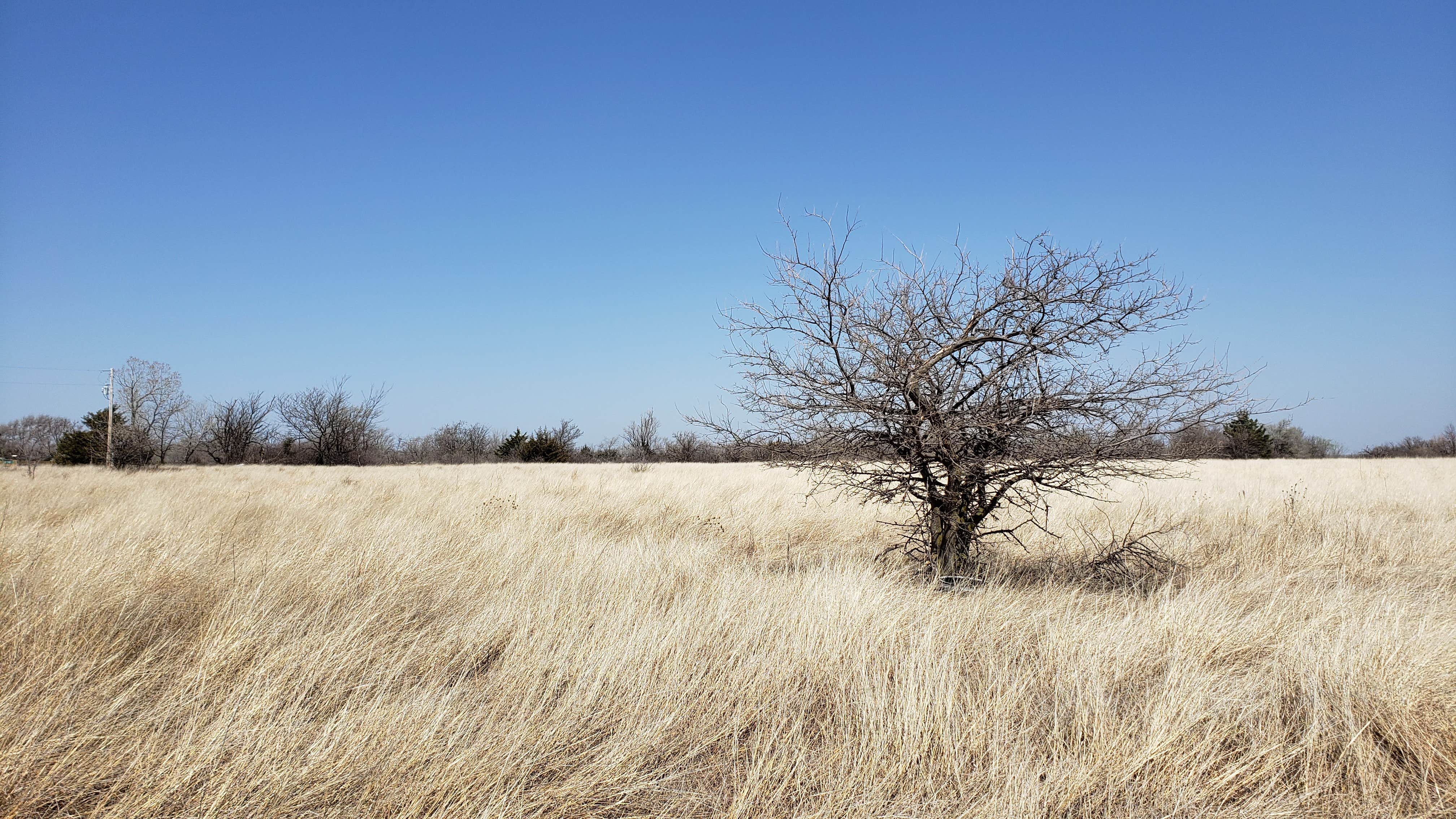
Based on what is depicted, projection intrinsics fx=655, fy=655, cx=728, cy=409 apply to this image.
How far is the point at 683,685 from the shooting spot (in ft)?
11.3

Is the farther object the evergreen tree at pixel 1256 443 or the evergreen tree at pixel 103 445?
the evergreen tree at pixel 1256 443

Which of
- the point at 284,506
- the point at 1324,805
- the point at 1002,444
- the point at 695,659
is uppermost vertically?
the point at 1002,444

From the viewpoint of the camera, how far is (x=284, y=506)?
905cm

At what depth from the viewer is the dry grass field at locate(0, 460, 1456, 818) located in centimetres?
253

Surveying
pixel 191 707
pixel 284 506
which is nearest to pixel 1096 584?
pixel 191 707

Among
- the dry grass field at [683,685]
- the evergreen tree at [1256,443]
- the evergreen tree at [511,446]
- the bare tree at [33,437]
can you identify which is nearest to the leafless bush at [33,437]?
the bare tree at [33,437]

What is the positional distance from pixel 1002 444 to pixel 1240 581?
288cm

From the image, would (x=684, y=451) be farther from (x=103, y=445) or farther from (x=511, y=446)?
(x=103, y=445)

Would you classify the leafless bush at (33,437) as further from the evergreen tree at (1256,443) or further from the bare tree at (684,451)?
the evergreen tree at (1256,443)

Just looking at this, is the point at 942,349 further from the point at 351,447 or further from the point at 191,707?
the point at 351,447

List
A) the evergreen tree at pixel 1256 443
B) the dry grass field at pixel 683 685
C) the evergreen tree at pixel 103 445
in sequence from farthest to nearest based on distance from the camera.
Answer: the evergreen tree at pixel 1256 443 < the evergreen tree at pixel 103 445 < the dry grass field at pixel 683 685

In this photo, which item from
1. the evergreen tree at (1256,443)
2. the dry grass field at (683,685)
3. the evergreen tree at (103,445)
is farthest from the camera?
the evergreen tree at (1256,443)

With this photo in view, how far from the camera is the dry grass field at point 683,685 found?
8.29 ft

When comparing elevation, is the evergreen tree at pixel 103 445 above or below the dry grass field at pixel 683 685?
above
